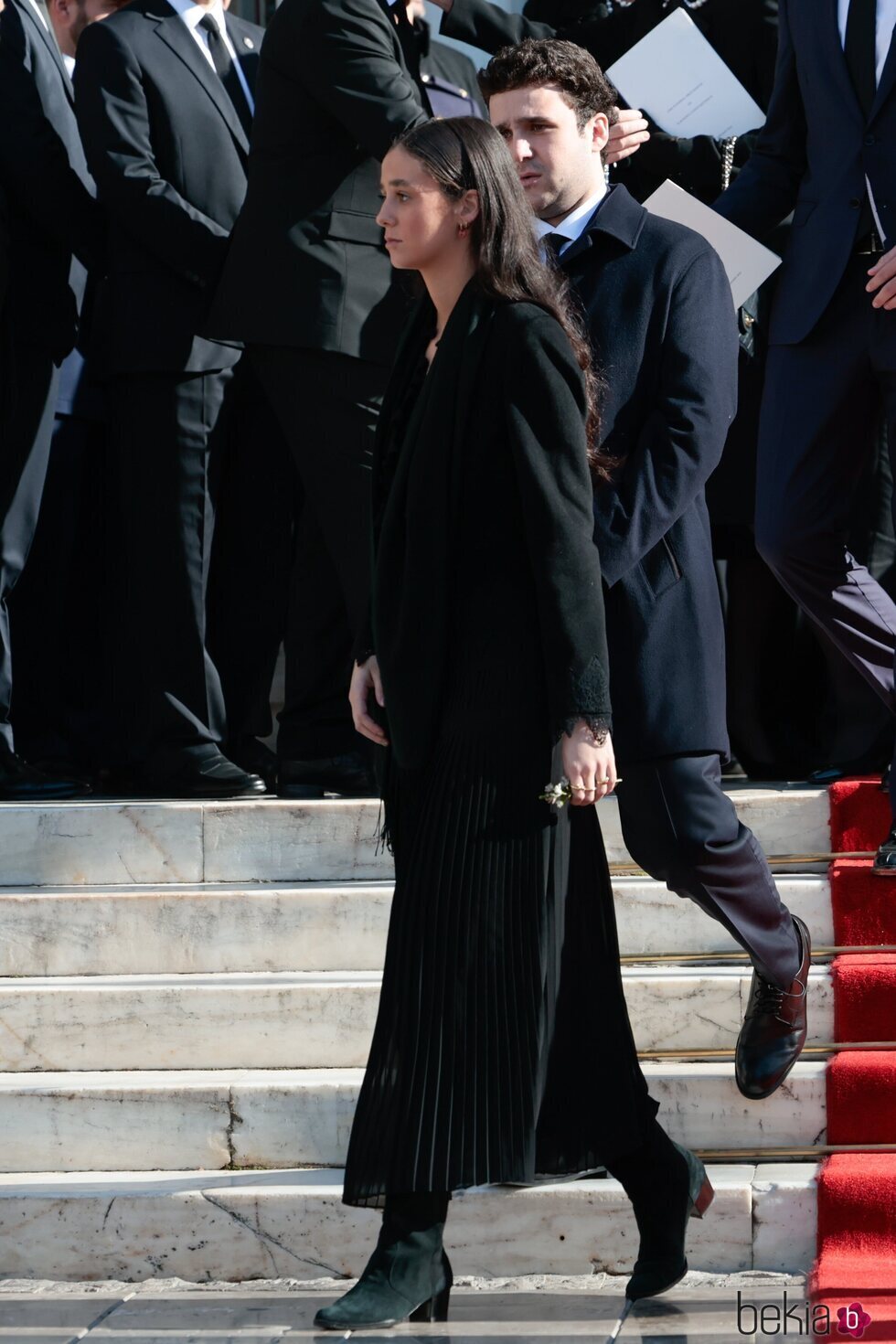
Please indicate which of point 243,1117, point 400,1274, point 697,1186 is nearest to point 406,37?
point 243,1117

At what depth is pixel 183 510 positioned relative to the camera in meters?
5.41

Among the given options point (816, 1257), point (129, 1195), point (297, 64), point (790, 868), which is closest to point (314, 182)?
point (297, 64)

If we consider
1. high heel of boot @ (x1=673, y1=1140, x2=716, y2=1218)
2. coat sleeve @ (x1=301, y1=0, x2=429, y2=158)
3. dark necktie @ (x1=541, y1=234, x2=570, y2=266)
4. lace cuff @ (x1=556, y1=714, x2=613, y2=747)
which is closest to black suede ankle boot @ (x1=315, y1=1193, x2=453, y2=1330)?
high heel of boot @ (x1=673, y1=1140, x2=716, y2=1218)

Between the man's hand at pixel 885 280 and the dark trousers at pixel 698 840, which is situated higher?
the man's hand at pixel 885 280

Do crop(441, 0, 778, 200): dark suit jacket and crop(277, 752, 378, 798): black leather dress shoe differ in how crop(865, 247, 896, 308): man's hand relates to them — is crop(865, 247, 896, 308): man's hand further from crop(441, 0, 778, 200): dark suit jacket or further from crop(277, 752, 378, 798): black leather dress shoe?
crop(277, 752, 378, 798): black leather dress shoe

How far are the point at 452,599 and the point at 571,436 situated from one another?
1.06ft

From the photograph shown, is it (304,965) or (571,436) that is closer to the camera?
(571,436)

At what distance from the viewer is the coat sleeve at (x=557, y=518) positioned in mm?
3090

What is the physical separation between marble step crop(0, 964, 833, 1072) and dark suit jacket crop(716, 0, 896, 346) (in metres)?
1.42

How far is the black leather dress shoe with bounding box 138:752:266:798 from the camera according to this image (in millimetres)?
5266

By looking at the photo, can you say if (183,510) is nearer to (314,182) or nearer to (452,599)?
(314,182)

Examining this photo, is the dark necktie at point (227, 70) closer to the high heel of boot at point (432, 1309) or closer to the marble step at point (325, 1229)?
the marble step at point (325, 1229)

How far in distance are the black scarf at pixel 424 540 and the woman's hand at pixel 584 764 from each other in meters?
0.25

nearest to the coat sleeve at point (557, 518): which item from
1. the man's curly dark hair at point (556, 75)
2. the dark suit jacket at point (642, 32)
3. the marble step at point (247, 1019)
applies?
the man's curly dark hair at point (556, 75)
